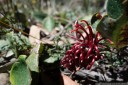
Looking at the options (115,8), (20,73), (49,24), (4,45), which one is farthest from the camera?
(49,24)

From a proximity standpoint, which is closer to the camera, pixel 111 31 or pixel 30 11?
pixel 111 31

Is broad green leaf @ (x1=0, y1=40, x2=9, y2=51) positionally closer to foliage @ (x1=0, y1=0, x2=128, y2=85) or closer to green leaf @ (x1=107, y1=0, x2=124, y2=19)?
foliage @ (x1=0, y1=0, x2=128, y2=85)

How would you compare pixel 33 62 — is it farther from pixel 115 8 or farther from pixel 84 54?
pixel 115 8

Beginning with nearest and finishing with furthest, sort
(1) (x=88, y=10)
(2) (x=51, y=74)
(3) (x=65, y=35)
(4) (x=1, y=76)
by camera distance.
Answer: (4) (x=1, y=76), (2) (x=51, y=74), (3) (x=65, y=35), (1) (x=88, y=10)

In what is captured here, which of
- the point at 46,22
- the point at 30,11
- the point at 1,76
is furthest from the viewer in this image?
the point at 30,11

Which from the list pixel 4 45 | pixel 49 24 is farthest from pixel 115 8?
pixel 49 24

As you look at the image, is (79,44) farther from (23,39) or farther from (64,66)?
(23,39)

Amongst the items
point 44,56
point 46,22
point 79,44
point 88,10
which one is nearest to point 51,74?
point 44,56
